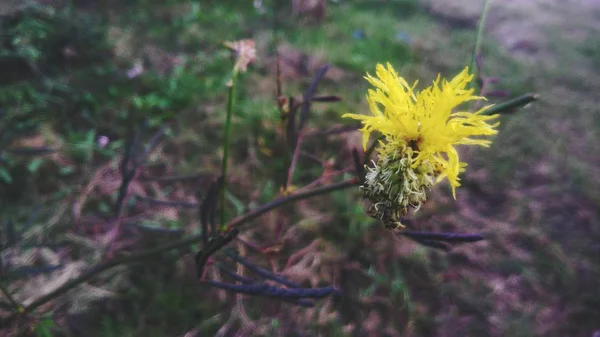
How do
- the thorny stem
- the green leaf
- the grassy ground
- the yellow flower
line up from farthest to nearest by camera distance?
the green leaf < the grassy ground < the thorny stem < the yellow flower

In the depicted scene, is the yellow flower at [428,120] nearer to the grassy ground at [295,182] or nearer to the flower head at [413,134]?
the flower head at [413,134]

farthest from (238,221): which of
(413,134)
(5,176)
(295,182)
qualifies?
(5,176)

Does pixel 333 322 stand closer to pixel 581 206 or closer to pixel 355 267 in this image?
pixel 355 267

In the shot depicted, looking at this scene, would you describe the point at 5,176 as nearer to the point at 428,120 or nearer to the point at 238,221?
the point at 238,221

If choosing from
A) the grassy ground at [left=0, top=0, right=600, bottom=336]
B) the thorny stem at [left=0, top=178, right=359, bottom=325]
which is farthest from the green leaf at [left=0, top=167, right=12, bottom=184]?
the thorny stem at [left=0, top=178, right=359, bottom=325]

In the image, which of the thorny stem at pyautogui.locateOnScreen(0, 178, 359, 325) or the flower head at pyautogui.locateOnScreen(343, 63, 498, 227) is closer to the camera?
the flower head at pyautogui.locateOnScreen(343, 63, 498, 227)

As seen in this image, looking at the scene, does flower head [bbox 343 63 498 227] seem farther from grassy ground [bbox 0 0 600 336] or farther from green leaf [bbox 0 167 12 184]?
green leaf [bbox 0 167 12 184]
